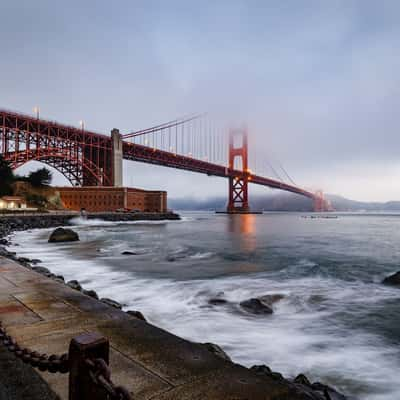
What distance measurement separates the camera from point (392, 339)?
17.6ft

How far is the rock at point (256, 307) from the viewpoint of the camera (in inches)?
256

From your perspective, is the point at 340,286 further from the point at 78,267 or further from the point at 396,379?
the point at 78,267

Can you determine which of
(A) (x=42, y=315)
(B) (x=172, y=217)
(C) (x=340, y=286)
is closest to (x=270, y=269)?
(C) (x=340, y=286)

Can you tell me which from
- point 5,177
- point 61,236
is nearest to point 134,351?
point 61,236

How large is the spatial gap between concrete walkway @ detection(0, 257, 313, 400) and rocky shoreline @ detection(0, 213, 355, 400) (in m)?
0.33

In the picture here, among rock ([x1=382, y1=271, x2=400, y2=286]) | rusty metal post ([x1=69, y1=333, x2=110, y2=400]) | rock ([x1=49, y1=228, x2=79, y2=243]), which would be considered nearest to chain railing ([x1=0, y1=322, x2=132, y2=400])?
rusty metal post ([x1=69, y1=333, x2=110, y2=400])

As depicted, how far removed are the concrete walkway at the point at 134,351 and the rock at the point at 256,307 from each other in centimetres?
331

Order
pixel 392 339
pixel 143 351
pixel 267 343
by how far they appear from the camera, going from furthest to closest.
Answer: pixel 392 339
pixel 267 343
pixel 143 351

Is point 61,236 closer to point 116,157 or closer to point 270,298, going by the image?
point 270,298

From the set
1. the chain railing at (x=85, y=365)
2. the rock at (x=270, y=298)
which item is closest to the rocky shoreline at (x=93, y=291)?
the chain railing at (x=85, y=365)

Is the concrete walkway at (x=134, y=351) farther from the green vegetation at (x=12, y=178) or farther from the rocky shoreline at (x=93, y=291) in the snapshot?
the green vegetation at (x=12, y=178)

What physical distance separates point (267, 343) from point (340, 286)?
554 centimetres

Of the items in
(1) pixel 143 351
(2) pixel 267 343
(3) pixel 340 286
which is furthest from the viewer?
(3) pixel 340 286

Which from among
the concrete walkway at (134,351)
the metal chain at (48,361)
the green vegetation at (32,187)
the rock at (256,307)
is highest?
the green vegetation at (32,187)
